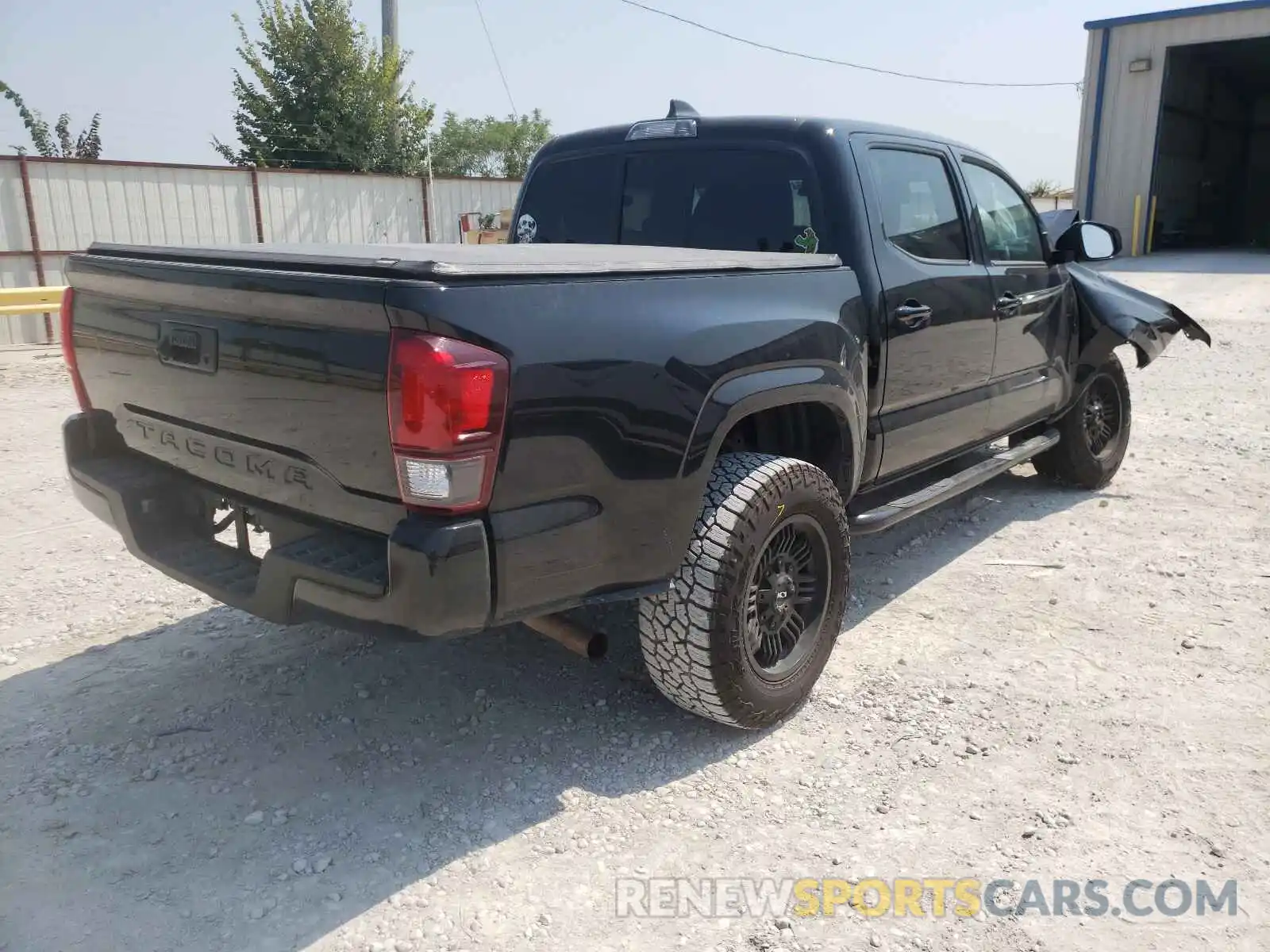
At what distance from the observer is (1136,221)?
2166 cm

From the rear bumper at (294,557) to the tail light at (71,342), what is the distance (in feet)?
0.22

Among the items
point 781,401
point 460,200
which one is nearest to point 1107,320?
point 781,401

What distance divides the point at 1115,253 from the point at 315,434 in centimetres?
425

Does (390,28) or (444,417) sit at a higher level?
(390,28)

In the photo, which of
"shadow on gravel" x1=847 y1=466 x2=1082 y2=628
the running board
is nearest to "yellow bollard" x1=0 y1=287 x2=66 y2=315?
"shadow on gravel" x1=847 y1=466 x2=1082 y2=628

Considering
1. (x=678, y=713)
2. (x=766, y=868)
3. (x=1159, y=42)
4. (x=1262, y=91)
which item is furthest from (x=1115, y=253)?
(x=1262, y=91)

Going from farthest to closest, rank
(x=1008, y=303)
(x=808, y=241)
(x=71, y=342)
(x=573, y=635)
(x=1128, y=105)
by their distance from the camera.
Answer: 1. (x=1128, y=105)
2. (x=1008, y=303)
3. (x=808, y=241)
4. (x=71, y=342)
5. (x=573, y=635)

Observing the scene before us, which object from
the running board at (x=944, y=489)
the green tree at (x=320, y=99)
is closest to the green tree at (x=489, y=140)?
the green tree at (x=320, y=99)

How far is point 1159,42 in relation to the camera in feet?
68.3

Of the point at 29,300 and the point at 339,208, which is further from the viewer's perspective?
the point at 339,208

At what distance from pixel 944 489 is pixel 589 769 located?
200 centimetres

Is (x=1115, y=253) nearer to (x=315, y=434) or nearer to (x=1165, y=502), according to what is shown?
(x=1165, y=502)

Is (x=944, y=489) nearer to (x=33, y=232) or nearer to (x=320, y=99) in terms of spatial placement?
(x=33, y=232)

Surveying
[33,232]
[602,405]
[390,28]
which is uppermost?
[390,28]
